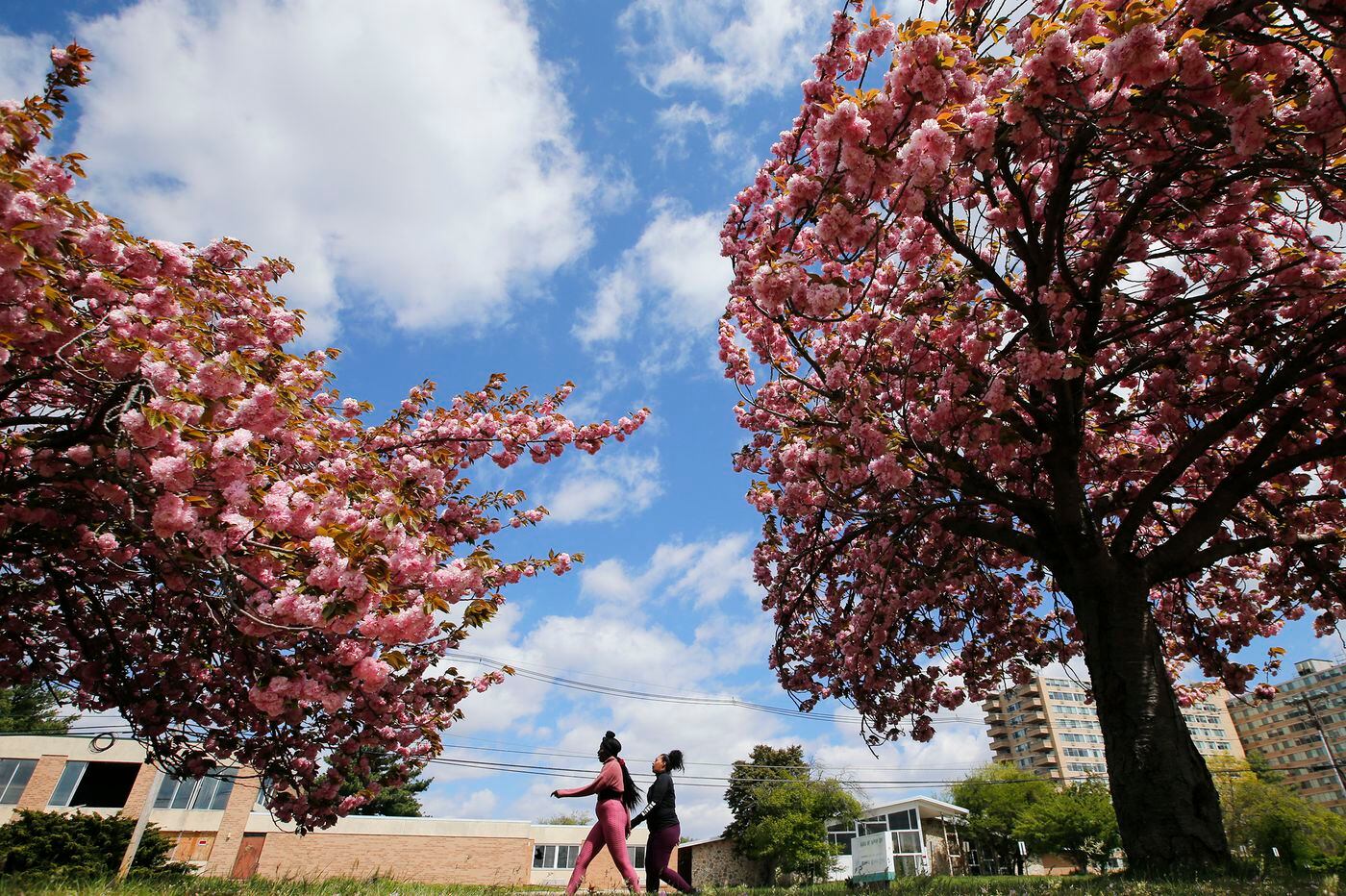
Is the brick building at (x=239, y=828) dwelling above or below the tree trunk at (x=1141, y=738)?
below

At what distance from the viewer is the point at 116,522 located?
3947mm

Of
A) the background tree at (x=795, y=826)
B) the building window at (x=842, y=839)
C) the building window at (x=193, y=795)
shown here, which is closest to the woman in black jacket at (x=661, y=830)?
the building window at (x=193, y=795)

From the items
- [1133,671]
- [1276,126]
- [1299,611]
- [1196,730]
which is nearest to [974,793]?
[1299,611]

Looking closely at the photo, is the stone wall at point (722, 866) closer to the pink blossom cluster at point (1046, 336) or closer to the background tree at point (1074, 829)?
the background tree at point (1074, 829)

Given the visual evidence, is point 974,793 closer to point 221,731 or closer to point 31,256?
point 221,731

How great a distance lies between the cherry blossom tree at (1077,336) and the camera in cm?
357

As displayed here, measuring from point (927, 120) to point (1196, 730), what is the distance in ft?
426

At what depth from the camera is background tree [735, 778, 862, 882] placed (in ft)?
119

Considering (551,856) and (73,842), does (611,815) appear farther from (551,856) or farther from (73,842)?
(551,856)

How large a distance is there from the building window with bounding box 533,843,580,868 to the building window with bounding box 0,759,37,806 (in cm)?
2191

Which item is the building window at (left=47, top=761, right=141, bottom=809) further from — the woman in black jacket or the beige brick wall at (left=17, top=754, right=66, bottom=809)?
the woman in black jacket

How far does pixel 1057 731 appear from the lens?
8788 cm

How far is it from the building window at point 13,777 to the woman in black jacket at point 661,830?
1276 inches

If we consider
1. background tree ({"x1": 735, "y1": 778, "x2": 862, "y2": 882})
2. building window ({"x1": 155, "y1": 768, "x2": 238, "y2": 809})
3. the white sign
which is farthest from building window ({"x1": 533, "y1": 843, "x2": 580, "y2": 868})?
the white sign
